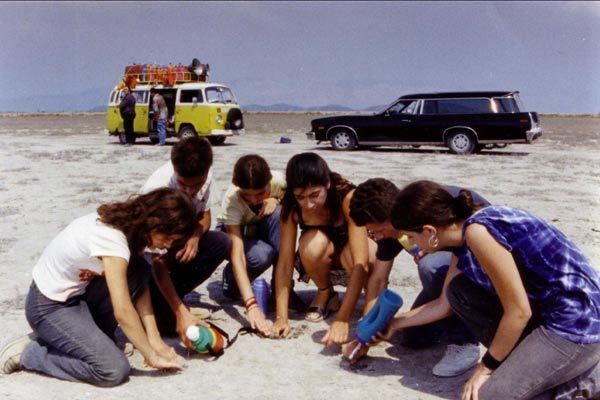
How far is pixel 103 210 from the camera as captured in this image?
2.71 meters

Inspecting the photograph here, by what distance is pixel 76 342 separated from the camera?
2.75m

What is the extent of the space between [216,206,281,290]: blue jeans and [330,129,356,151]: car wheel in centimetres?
1134

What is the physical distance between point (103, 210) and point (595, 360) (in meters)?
2.07

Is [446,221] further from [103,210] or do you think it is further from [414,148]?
[414,148]

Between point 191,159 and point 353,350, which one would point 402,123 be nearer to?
point 191,159

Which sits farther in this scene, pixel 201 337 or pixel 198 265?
pixel 198 265

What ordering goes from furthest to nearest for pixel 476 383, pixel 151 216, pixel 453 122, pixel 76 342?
pixel 453 122, pixel 76 342, pixel 151 216, pixel 476 383

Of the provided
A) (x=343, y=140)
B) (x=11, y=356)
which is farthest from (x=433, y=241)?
(x=343, y=140)

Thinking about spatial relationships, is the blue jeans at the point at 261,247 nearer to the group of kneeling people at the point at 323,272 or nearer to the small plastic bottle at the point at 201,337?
the group of kneeling people at the point at 323,272

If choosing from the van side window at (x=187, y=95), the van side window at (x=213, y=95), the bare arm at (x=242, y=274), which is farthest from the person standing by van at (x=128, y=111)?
the bare arm at (x=242, y=274)

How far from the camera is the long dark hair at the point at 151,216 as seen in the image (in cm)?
263

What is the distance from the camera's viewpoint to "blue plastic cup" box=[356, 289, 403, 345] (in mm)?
2852

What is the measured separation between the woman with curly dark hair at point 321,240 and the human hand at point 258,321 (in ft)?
0.19

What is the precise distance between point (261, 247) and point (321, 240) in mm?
439
